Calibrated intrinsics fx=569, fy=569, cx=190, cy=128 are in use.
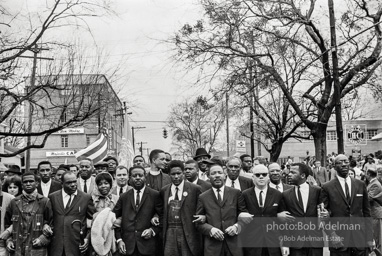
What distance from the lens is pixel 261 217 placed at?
8492 millimetres

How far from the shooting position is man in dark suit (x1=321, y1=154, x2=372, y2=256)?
28.4 feet

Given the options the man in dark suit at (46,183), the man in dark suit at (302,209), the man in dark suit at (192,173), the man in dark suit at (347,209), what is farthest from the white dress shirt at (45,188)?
the man in dark suit at (347,209)

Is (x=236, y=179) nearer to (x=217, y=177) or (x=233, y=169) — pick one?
(x=233, y=169)

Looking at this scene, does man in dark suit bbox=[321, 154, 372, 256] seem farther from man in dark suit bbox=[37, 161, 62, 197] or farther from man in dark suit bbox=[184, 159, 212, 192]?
man in dark suit bbox=[37, 161, 62, 197]

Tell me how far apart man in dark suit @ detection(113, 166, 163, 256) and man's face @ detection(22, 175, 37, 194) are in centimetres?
129

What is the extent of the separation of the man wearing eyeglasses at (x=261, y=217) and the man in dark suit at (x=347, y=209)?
83cm

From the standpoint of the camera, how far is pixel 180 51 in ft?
60.1

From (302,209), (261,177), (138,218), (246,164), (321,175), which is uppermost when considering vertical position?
(246,164)

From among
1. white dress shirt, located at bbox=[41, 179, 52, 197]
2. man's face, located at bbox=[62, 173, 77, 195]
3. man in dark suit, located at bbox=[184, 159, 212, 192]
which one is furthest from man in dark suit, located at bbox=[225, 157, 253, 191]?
white dress shirt, located at bbox=[41, 179, 52, 197]

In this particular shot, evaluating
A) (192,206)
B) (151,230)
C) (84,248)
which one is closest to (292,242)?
(192,206)

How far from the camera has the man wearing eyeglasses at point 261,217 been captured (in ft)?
27.7

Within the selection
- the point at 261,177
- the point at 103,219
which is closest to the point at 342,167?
the point at 261,177

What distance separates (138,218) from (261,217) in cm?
186

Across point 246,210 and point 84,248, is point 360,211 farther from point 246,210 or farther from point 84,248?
point 84,248
